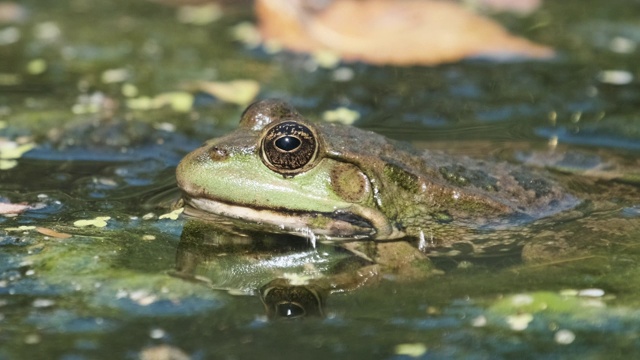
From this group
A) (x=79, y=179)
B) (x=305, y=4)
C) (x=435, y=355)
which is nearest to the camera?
(x=435, y=355)

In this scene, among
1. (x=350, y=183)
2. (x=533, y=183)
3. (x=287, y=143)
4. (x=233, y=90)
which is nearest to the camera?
(x=287, y=143)

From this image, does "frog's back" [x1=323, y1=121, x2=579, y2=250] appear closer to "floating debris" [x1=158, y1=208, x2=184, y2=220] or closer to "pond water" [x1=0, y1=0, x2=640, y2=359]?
"pond water" [x1=0, y1=0, x2=640, y2=359]

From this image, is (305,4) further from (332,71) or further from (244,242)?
(244,242)

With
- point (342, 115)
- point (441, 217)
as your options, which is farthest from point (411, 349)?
point (342, 115)

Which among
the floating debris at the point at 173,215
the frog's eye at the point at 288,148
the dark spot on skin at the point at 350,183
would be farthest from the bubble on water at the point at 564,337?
the floating debris at the point at 173,215

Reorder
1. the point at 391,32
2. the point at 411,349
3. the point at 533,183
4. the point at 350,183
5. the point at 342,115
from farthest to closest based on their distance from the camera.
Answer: the point at 391,32 → the point at 342,115 → the point at 533,183 → the point at 350,183 → the point at 411,349

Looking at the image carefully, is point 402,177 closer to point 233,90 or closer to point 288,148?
point 288,148

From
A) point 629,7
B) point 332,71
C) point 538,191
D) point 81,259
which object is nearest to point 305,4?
point 332,71
